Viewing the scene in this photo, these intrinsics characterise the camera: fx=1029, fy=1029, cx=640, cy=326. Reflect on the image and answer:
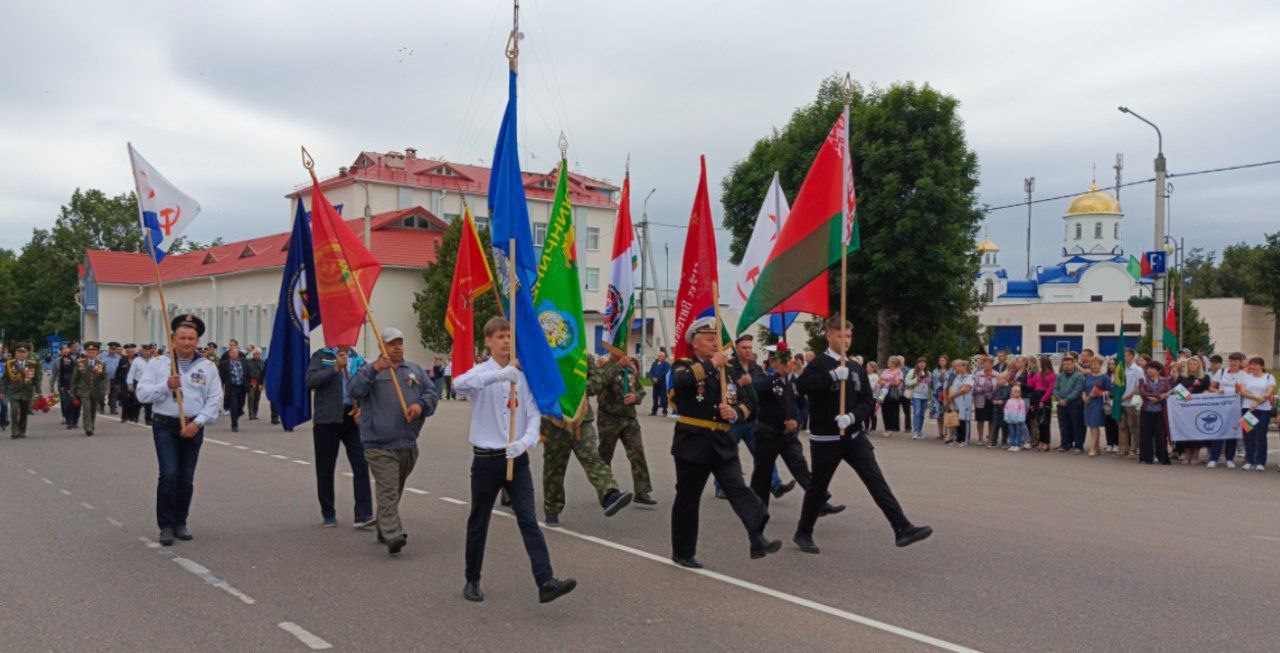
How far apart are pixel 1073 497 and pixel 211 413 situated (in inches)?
370

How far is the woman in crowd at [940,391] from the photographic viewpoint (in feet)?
68.7

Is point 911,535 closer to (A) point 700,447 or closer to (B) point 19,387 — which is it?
(A) point 700,447

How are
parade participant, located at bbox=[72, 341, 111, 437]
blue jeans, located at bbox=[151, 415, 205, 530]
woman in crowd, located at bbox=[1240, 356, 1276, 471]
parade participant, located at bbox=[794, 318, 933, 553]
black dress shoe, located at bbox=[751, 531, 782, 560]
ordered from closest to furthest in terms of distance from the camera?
black dress shoe, located at bbox=[751, 531, 782, 560], parade participant, located at bbox=[794, 318, 933, 553], blue jeans, located at bbox=[151, 415, 205, 530], woman in crowd, located at bbox=[1240, 356, 1276, 471], parade participant, located at bbox=[72, 341, 111, 437]

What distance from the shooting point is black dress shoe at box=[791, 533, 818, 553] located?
8328 mm

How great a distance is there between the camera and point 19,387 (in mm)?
19906

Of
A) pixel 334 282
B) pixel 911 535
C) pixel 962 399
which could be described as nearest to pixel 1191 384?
pixel 962 399

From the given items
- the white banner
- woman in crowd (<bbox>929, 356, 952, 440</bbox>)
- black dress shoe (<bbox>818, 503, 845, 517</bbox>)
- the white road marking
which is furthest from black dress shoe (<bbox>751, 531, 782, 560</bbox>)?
woman in crowd (<bbox>929, 356, 952, 440</bbox>)

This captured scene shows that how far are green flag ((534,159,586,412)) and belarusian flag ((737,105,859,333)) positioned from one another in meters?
1.78

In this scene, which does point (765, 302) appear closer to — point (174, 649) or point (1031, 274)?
point (174, 649)

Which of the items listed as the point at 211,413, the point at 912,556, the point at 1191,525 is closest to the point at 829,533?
the point at 912,556

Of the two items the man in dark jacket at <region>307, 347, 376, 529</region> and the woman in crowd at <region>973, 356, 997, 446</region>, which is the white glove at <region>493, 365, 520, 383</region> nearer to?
the man in dark jacket at <region>307, 347, 376, 529</region>

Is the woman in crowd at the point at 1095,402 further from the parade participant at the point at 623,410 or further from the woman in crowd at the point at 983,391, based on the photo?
the parade participant at the point at 623,410

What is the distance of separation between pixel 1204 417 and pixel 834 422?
10.8m

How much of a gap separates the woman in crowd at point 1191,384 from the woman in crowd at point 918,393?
5.44 m
